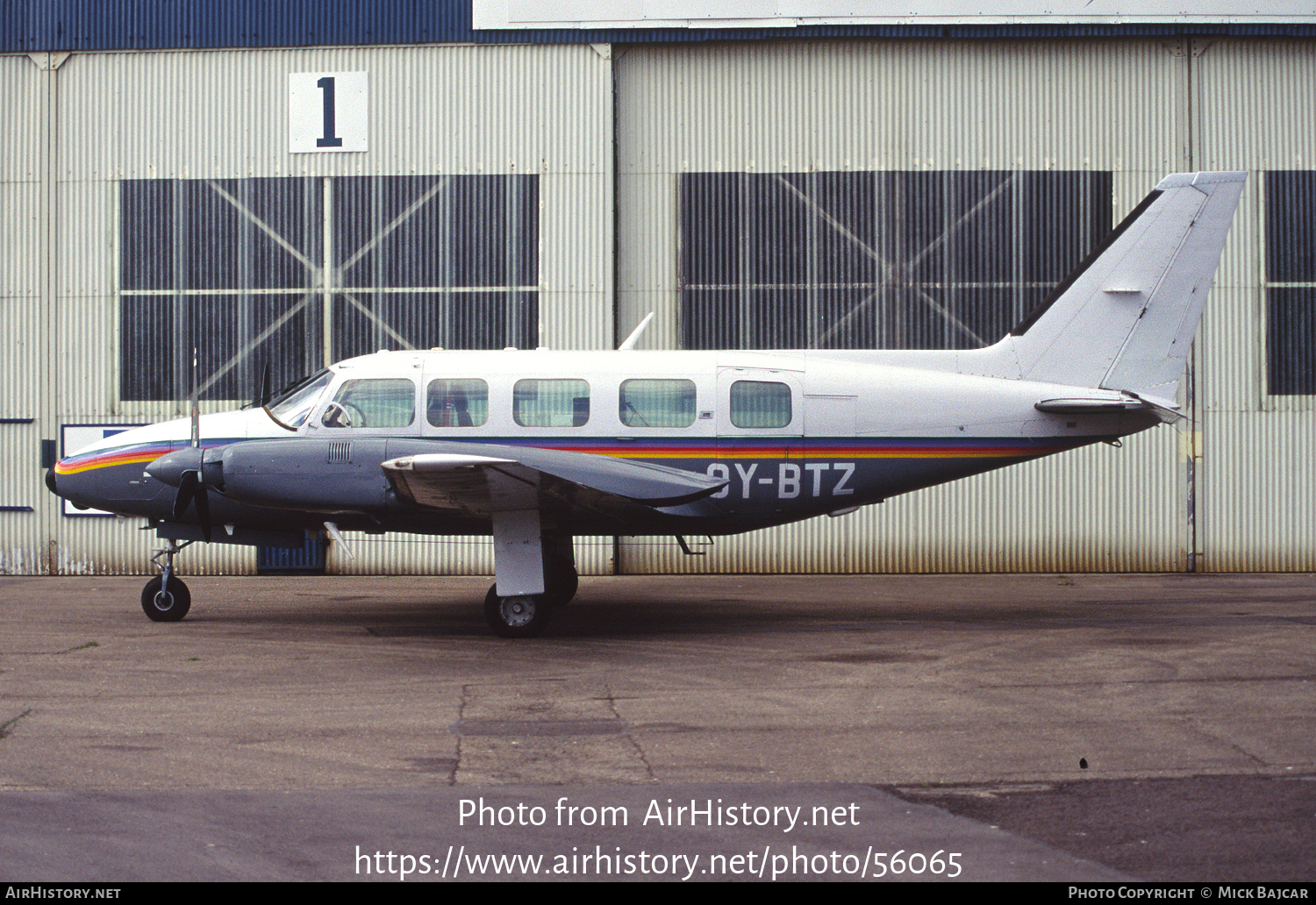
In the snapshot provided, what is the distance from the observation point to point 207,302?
1855 centimetres

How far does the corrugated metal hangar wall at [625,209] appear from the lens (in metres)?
18.4

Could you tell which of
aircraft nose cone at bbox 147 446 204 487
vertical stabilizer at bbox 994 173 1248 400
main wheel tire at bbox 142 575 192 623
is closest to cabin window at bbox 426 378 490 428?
aircraft nose cone at bbox 147 446 204 487

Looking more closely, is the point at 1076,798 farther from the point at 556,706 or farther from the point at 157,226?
the point at 157,226

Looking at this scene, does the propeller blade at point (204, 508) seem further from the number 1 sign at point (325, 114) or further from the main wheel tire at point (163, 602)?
the number 1 sign at point (325, 114)

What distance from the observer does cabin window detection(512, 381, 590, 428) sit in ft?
40.5

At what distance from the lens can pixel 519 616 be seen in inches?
458

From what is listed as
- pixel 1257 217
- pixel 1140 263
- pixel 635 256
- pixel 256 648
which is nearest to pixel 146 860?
pixel 256 648

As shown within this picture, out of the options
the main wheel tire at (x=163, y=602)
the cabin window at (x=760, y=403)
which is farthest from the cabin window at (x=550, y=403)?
the main wheel tire at (x=163, y=602)

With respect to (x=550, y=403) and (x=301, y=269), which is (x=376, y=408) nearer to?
(x=550, y=403)

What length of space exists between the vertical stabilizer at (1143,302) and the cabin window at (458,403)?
5927 millimetres

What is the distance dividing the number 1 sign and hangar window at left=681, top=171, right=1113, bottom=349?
5615 mm

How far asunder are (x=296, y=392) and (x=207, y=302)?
7.12 m

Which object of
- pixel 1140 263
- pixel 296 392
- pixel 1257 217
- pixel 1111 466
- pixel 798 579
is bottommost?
pixel 798 579

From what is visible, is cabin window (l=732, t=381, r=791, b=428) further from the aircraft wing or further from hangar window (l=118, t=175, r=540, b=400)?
hangar window (l=118, t=175, r=540, b=400)
